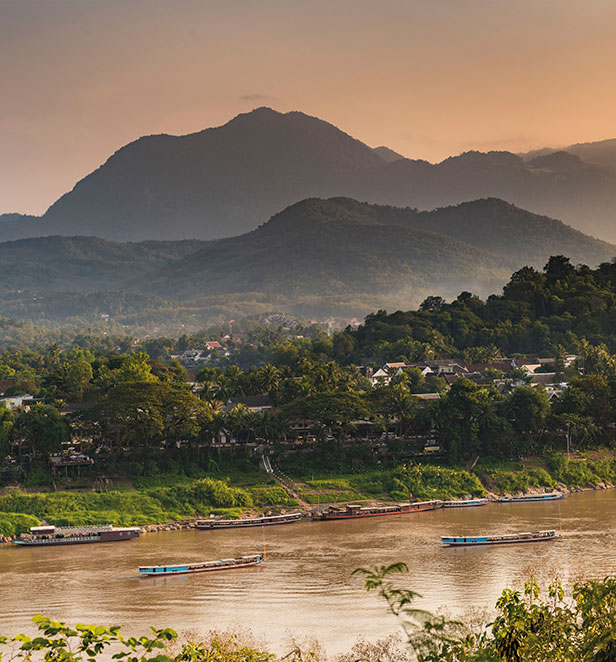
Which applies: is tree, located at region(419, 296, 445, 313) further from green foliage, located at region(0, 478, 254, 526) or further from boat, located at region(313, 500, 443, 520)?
green foliage, located at region(0, 478, 254, 526)

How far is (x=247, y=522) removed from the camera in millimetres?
46375

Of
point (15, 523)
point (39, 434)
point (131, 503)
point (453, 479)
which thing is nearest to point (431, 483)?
point (453, 479)

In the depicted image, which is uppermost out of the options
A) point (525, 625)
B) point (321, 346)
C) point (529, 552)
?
point (321, 346)

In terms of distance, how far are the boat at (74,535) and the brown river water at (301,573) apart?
2.53ft

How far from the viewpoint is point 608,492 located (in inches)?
2115

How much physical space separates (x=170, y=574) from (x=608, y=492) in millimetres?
25899

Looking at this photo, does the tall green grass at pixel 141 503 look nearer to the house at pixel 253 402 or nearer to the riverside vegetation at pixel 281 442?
the riverside vegetation at pixel 281 442

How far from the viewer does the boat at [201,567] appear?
37438 millimetres

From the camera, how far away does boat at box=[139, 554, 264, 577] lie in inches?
1474

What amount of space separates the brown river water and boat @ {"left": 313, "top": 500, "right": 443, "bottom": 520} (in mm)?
673

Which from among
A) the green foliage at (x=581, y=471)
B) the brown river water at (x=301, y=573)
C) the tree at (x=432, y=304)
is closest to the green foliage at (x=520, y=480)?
the green foliage at (x=581, y=471)

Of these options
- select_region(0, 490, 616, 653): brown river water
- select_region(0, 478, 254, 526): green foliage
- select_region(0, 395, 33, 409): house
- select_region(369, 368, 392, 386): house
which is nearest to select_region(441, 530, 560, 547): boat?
select_region(0, 490, 616, 653): brown river water

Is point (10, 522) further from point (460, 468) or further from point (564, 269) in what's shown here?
point (564, 269)

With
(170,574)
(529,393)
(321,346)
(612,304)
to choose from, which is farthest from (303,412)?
(612,304)
